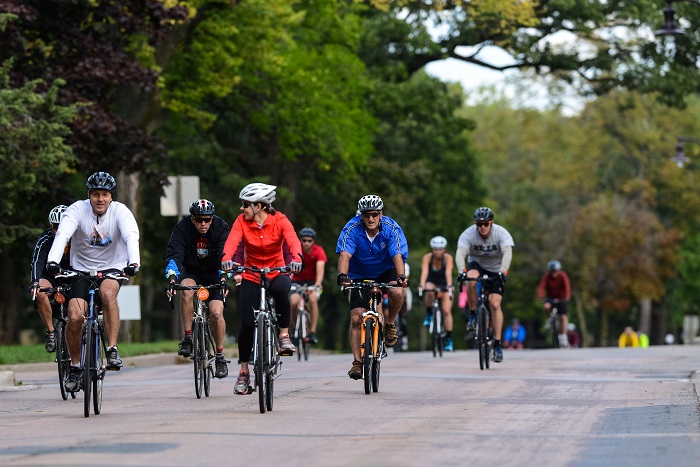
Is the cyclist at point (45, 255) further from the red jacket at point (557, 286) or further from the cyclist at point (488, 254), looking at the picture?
the red jacket at point (557, 286)

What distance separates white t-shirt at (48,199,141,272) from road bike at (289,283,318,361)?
11.4 metres

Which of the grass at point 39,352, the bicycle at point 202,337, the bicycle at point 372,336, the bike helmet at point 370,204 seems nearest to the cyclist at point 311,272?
the grass at point 39,352

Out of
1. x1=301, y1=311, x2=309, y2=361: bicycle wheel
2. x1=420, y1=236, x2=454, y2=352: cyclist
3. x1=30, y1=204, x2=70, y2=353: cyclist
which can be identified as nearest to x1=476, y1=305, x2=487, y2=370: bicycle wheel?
x1=30, y1=204, x2=70, y2=353: cyclist

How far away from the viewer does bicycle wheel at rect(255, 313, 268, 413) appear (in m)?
13.3

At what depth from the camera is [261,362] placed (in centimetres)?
1341

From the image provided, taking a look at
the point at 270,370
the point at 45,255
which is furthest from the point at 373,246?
the point at 45,255

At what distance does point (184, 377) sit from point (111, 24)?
1268cm

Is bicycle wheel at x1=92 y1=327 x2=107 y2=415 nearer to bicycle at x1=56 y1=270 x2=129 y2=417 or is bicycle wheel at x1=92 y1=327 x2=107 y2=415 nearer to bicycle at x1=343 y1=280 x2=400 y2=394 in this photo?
bicycle at x1=56 y1=270 x2=129 y2=417

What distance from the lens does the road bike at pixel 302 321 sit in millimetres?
25656

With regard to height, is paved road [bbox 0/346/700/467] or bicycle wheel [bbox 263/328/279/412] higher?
bicycle wheel [bbox 263/328/279/412]

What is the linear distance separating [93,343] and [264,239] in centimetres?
175

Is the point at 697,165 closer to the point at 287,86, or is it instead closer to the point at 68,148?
the point at 287,86

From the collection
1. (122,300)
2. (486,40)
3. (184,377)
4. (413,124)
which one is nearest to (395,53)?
(486,40)

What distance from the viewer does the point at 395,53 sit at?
44.4 metres
